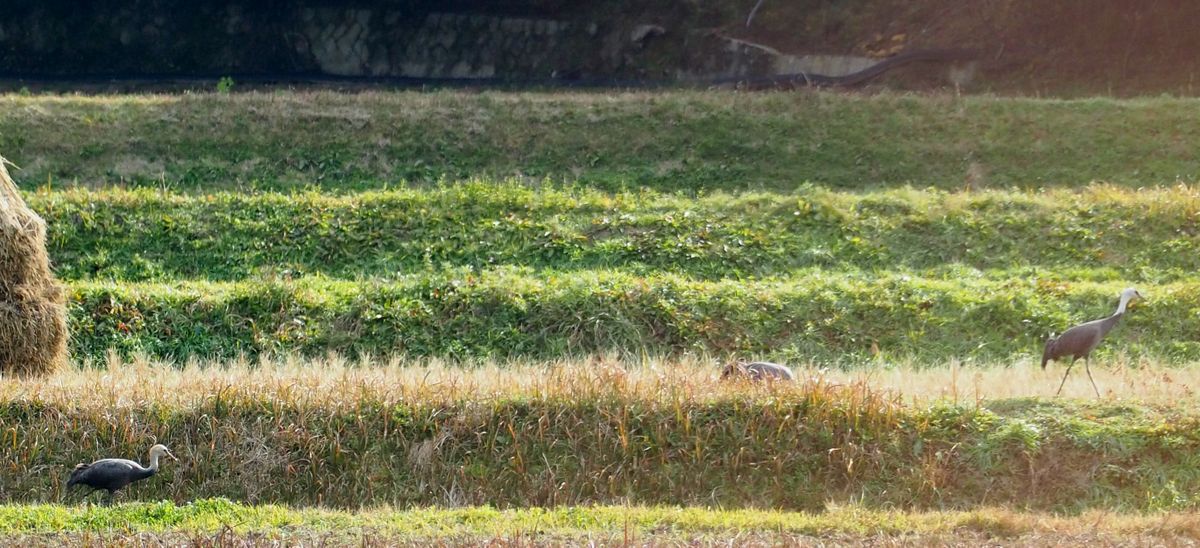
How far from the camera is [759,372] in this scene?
11.7 m

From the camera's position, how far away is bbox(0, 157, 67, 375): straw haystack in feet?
42.8

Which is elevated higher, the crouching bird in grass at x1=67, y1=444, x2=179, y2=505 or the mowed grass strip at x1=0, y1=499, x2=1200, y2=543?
the mowed grass strip at x1=0, y1=499, x2=1200, y2=543

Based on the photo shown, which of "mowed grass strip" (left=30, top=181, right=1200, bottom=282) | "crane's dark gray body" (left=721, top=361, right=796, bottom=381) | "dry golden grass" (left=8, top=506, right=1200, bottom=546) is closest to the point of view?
"dry golden grass" (left=8, top=506, right=1200, bottom=546)

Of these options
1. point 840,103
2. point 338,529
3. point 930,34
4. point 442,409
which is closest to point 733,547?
point 338,529

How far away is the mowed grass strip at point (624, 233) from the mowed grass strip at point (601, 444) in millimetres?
7285

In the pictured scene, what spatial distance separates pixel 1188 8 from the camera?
33156 millimetres

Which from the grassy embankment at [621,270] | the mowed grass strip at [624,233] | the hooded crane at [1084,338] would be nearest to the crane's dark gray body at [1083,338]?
the hooded crane at [1084,338]

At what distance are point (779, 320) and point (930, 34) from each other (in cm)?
2191

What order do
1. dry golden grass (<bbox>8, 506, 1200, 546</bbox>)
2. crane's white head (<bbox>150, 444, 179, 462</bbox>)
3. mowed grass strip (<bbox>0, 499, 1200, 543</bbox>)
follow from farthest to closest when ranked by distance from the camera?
crane's white head (<bbox>150, 444, 179, 462</bbox>), mowed grass strip (<bbox>0, 499, 1200, 543</bbox>), dry golden grass (<bbox>8, 506, 1200, 546</bbox>)

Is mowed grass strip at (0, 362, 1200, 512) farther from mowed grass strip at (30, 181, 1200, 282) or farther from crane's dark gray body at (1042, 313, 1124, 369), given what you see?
mowed grass strip at (30, 181, 1200, 282)

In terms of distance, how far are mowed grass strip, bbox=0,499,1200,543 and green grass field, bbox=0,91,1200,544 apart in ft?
0.15

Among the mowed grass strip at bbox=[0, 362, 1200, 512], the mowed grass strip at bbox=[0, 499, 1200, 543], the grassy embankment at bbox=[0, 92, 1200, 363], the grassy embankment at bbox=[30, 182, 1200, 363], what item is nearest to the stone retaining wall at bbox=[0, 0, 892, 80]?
the grassy embankment at bbox=[0, 92, 1200, 363]

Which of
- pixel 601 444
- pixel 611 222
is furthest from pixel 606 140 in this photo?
pixel 601 444

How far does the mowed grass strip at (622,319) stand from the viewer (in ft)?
51.9
